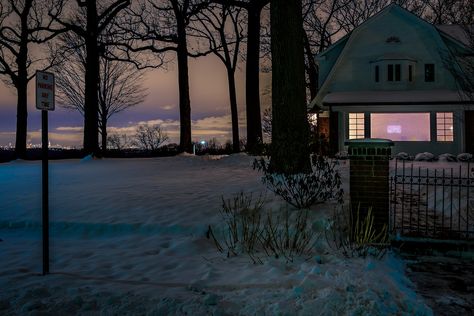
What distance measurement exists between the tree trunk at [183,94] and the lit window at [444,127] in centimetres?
1372

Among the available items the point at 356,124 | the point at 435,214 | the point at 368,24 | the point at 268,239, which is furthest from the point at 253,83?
the point at 268,239

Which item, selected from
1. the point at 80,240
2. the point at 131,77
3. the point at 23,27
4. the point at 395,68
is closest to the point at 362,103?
the point at 395,68

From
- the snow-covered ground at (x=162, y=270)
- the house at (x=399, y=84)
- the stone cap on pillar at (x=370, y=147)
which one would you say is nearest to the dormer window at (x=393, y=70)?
the house at (x=399, y=84)

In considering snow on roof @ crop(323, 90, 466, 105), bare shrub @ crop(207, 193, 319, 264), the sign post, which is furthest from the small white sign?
snow on roof @ crop(323, 90, 466, 105)

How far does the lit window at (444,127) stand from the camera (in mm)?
23547

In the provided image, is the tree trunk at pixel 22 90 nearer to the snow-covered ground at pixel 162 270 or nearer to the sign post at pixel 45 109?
the snow-covered ground at pixel 162 270

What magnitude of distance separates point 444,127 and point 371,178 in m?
18.8

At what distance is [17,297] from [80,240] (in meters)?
3.18

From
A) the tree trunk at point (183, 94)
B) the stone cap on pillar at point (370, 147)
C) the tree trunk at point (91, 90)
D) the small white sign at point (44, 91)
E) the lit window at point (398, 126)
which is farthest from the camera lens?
the tree trunk at point (183, 94)

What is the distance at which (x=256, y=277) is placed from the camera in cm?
543

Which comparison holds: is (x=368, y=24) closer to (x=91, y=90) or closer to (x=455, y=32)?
(x=455, y=32)

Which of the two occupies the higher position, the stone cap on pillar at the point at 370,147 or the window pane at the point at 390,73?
the window pane at the point at 390,73

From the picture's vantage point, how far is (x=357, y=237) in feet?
21.3

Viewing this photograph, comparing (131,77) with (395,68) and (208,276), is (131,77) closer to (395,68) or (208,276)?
(395,68)
